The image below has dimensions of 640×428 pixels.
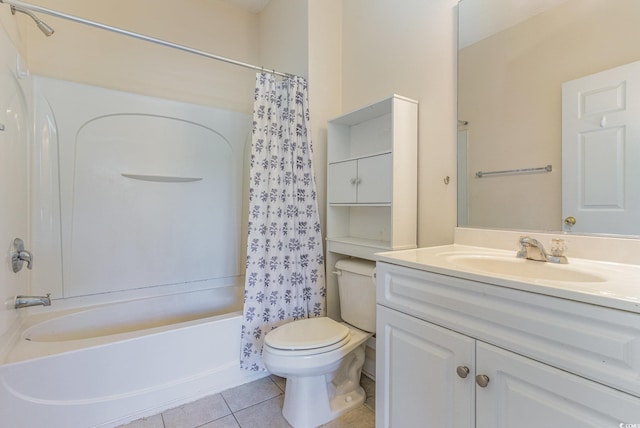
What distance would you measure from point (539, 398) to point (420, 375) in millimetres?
358

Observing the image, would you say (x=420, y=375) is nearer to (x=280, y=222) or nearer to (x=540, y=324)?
(x=540, y=324)

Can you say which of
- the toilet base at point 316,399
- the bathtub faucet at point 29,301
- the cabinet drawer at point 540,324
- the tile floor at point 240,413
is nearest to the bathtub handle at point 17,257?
the bathtub faucet at point 29,301

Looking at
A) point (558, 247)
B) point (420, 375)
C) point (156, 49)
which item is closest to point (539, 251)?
point (558, 247)

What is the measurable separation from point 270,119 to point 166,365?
1499 millimetres

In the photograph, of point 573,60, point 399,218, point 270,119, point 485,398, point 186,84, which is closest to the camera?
point 485,398

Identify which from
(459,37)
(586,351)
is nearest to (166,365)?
(586,351)

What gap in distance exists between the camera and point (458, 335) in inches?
35.9

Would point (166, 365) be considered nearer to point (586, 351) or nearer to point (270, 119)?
point (270, 119)

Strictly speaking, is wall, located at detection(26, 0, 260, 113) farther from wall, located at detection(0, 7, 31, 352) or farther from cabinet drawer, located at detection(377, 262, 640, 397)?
cabinet drawer, located at detection(377, 262, 640, 397)

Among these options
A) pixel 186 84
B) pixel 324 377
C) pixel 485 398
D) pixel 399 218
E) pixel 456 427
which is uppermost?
pixel 186 84

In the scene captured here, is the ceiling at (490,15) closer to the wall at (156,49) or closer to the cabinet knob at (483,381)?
the cabinet knob at (483,381)

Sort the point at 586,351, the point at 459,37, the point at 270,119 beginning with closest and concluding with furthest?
1. the point at 586,351
2. the point at 459,37
3. the point at 270,119

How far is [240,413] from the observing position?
1515mm

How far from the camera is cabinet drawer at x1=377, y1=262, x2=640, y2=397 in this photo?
62 centimetres
